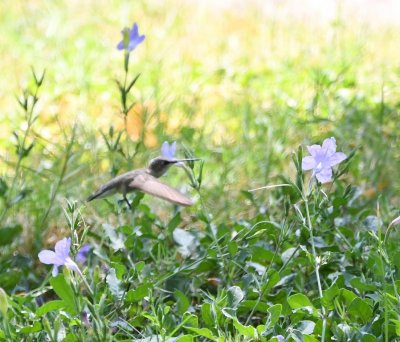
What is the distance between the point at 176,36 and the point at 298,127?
205cm

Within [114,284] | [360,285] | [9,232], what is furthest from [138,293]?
[9,232]

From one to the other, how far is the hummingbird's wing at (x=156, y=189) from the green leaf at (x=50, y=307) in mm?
341

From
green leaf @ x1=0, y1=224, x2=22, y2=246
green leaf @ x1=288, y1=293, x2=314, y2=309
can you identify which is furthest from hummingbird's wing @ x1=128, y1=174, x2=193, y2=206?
green leaf @ x1=0, y1=224, x2=22, y2=246

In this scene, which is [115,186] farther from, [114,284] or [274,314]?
[274,314]

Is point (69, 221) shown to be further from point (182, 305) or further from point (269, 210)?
point (269, 210)

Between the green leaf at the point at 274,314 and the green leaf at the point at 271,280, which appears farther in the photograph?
the green leaf at the point at 271,280

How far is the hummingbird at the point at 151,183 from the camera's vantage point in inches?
89.6

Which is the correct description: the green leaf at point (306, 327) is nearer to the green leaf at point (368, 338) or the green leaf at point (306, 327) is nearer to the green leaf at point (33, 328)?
the green leaf at point (368, 338)

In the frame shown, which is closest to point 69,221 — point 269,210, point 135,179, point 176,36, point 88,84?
point 135,179

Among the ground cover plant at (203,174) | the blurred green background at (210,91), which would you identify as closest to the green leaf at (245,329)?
the ground cover plant at (203,174)

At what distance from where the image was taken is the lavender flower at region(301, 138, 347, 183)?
212 cm

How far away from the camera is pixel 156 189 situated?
7.50ft

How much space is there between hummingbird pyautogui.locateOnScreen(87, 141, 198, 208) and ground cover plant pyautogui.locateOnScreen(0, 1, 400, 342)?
0.05 metres

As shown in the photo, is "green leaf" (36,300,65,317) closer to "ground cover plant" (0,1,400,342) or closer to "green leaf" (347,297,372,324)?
"ground cover plant" (0,1,400,342)
